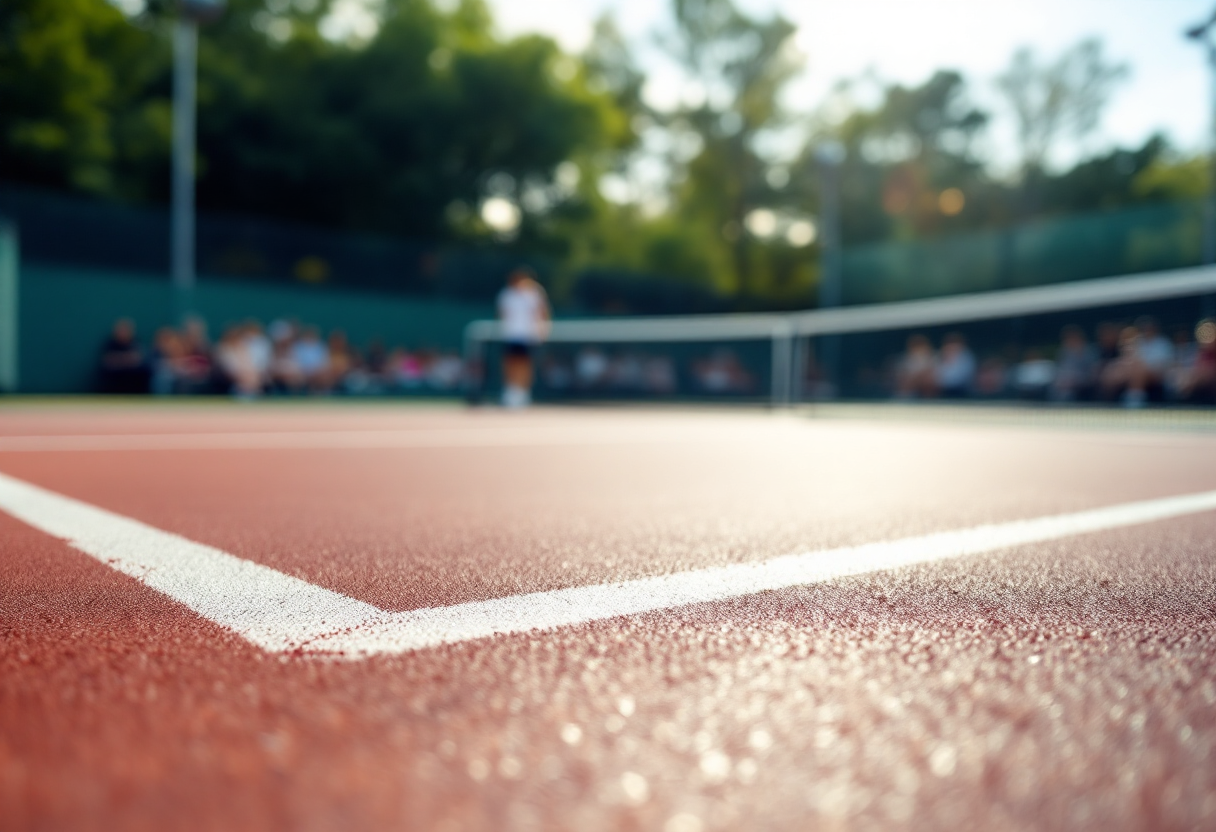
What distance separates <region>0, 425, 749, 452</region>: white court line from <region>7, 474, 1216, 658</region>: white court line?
2463 mm

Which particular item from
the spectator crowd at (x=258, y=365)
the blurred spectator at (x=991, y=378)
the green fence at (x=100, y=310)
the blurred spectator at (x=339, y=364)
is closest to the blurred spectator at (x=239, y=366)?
the spectator crowd at (x=258, y=365)

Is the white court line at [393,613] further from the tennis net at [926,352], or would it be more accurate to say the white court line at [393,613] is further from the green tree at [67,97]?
the green tree at [67,97]

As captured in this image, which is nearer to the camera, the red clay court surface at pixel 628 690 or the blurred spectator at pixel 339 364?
the red clay court surface at pixel 628 690

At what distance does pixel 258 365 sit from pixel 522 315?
508cm

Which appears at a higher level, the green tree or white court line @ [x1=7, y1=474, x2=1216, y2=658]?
the green tree

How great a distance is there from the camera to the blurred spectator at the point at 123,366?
44.7 feet

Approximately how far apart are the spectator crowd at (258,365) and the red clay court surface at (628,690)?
12.5 meters

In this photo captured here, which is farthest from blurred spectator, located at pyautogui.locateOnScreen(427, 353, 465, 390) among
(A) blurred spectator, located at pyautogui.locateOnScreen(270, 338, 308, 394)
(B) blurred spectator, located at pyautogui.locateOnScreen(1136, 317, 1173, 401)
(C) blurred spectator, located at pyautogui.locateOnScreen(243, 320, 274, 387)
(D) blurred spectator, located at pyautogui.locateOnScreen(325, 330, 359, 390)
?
(B) blurred spectator, located at pyautogui.locateOnScreen(1136, 317, 1173, 401)

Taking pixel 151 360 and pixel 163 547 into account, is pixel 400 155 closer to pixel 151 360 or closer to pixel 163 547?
pixel 151 360

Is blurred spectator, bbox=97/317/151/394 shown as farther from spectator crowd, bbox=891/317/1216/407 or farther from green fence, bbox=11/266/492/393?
spectator crowd, bbox=891/317/1216/407

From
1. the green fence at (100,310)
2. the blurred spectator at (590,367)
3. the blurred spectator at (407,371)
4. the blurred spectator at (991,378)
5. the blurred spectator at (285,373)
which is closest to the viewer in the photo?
the blurred spectator at (991,378)

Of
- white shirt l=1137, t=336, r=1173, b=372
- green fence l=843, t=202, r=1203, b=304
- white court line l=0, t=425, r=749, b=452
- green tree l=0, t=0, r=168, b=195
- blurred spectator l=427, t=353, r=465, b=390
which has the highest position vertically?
green tree l=0, t=0, r=168, b=195

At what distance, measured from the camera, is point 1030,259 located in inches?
746

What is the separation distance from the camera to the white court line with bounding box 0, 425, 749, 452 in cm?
450
